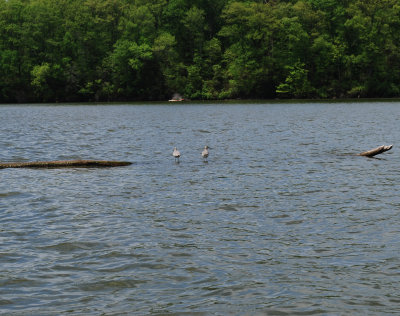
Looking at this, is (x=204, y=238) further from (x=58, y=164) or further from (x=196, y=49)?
(x=196, y=49)

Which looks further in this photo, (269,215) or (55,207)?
(55,207)

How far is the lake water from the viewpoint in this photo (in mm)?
8570

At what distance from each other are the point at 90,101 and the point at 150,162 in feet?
327

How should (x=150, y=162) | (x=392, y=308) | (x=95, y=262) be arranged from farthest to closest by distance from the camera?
(x=150, y=162)
(x=95, y=262)
(x=392, y=308)

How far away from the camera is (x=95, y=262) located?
10.4 meters

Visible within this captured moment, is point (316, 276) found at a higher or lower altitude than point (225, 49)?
lower

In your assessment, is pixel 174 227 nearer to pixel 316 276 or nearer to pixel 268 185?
pixel 316 276

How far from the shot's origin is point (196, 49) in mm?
124375

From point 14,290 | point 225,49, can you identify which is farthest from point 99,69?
point 14,290

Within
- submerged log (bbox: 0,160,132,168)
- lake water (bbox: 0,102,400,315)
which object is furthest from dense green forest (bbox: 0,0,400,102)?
submerged log (bbox: 0,160,132,168)

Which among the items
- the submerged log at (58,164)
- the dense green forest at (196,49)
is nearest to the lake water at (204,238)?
the submerged log at (58,164)

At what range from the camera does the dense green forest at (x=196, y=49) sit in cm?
10931

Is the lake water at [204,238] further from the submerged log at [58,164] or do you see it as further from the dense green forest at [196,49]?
the dense green forest at [196,49]

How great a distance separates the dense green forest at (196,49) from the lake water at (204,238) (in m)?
89.7
